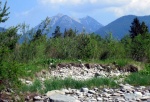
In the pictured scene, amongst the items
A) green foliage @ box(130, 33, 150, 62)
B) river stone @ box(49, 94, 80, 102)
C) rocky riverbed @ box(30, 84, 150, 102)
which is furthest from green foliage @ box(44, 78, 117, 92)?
green foliage @ box(130, 33, 150, 62)

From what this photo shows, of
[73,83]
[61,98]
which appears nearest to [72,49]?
[73,83]

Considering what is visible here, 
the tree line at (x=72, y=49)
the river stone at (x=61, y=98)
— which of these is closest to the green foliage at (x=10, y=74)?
the river stone at (x=61, y=98)

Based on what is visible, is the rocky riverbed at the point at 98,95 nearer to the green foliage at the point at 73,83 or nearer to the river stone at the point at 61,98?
the river stone at the point at 61,98

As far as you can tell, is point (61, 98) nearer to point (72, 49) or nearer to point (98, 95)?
point (98, 95)

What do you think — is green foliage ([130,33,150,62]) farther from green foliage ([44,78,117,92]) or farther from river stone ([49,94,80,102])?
river stone ([49,94,80,102])

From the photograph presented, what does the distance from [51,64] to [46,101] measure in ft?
35.5

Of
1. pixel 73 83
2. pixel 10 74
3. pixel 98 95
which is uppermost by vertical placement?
pixel 10 74

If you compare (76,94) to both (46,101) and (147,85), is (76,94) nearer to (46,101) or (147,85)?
(46,101)

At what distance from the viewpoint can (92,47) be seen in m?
27.0

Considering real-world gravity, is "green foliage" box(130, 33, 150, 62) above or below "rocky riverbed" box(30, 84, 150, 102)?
above

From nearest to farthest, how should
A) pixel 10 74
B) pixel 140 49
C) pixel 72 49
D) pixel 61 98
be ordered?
pixel 10 74 → pixel 61 98 → pixel 72 49 → pixel 140 49

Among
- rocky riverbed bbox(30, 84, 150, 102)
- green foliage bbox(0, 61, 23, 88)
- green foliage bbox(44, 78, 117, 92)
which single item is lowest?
rocky riverbed bbox(30, 84, 150, 102)

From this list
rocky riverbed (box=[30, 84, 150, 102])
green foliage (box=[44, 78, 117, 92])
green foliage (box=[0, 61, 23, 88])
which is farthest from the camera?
green foliage (box=[44, 78, 117, 92])

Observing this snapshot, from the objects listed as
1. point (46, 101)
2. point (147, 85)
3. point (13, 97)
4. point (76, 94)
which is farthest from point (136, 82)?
point (13, 97)
